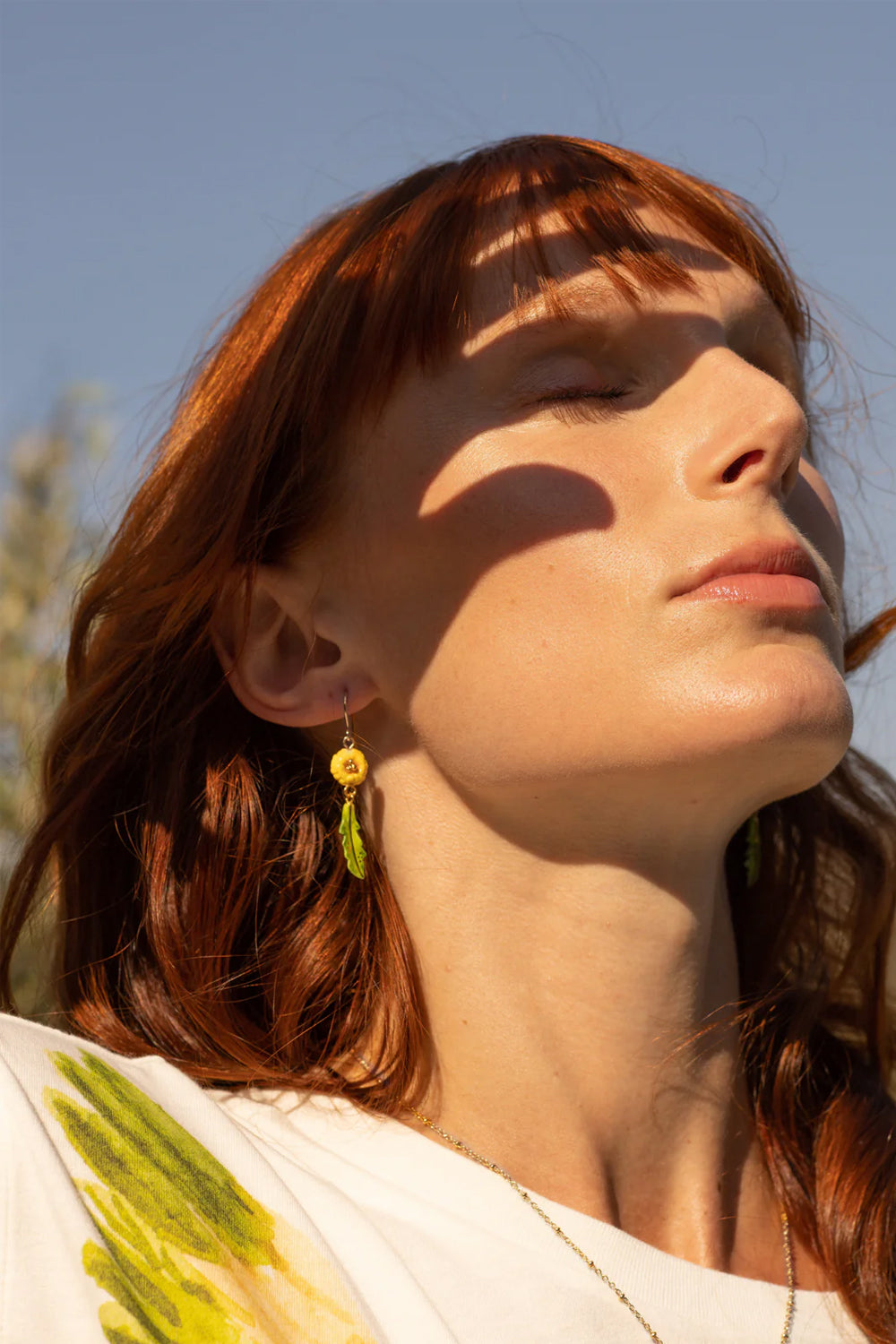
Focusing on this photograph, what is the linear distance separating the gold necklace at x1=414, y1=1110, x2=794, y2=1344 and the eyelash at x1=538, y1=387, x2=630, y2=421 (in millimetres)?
1056

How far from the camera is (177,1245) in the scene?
157 centimetres

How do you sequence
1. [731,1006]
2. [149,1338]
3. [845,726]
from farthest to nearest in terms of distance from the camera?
[731,1006] < [845,726] < [149,1338]

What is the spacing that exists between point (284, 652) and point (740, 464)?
79 cm

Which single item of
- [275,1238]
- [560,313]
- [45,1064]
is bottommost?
[275,1238]

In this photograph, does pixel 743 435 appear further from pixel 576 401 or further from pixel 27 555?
pixel 27 555

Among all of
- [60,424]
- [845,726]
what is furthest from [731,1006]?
[60,424]

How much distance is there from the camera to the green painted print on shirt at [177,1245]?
1.49 meters

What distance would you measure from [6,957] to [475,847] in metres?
0.83

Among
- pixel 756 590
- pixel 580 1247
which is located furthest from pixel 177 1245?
pixel 756 590

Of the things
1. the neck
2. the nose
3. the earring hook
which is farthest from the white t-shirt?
the nose

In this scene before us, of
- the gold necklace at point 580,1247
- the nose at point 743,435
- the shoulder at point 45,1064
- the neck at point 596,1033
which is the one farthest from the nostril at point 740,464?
the shoulder at point 45,1064

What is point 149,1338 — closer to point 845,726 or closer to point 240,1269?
point 240,1269

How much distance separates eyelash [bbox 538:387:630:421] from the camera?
199cm

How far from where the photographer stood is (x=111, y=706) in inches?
91.7
